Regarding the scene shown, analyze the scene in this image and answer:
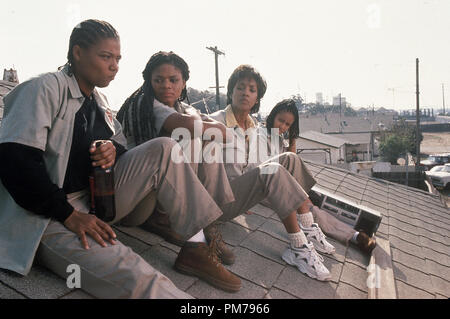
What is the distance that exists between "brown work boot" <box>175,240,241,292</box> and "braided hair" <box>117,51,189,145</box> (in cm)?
93

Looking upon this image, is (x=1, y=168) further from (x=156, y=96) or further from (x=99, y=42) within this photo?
(x=156, y=96)

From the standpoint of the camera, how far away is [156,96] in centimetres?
273

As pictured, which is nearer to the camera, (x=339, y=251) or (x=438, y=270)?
(x=339, y=251)

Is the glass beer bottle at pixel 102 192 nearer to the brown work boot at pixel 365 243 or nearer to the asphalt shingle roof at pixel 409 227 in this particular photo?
the asphalt shingle roof at pixel 409 227

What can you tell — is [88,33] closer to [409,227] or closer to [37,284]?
[37,284]

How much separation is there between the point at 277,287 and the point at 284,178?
0.77 meters

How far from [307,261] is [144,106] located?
1.70 m

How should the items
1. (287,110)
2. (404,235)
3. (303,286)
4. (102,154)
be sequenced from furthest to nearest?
1. (404,235)
2. (287,110)
3. (303,286)
4. (102,154)

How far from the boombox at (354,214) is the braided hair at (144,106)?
2.35 meters

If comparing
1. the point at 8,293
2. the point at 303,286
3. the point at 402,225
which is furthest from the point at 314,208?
the point at 8,293

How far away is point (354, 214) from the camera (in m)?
3.77

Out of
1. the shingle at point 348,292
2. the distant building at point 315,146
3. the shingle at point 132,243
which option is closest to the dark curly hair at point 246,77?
the shingle at point 132,243

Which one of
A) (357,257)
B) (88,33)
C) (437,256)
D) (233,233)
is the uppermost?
(88,33)

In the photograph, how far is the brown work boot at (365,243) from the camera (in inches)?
132
